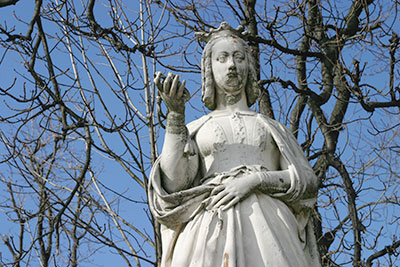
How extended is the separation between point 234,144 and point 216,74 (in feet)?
2.15

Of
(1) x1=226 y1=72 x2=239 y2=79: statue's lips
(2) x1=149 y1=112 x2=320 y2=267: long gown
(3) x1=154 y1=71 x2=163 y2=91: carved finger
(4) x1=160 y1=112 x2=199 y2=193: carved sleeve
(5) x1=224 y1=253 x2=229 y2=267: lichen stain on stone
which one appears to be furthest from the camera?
(1) x1=226 y1=72 x2=239 y2=79: statue's lips

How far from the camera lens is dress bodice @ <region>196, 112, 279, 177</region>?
21.1 feet

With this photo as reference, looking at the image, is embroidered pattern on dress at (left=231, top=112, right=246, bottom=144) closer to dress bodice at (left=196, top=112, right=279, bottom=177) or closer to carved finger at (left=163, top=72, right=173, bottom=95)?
dress bodice at (left=196, top=112, right=279, bottom=177)

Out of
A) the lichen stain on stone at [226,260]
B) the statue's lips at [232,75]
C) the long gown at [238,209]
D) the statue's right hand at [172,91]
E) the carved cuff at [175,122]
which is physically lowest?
the lichen stain on stone at [226,260]

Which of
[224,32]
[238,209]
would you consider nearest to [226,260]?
[238,209]

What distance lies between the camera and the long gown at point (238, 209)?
5.87 m

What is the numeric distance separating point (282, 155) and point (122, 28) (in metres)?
5.96

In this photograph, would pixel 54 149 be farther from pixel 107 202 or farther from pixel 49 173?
pixel 107 202

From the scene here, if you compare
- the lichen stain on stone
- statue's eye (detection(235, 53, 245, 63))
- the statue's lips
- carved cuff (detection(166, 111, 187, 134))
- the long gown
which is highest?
statue's eye (detection(235, 53, 245, 63))

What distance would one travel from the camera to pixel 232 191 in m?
6.10

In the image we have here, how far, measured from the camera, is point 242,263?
5766 mm

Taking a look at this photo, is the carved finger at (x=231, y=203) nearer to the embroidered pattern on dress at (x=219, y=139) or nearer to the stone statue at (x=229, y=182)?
the stone statue at (x=229, y=182)

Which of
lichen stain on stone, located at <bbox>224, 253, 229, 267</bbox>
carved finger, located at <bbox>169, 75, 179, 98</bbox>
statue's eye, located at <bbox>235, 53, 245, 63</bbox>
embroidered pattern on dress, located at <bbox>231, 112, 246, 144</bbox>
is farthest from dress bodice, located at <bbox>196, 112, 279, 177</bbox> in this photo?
lichen stain on stone, located at <bbox>224, 253, 229, 267</bbox>

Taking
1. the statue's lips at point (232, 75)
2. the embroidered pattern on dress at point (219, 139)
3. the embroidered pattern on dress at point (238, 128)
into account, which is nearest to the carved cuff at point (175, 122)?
the embroidered pattern on dress at point (219, 139)
